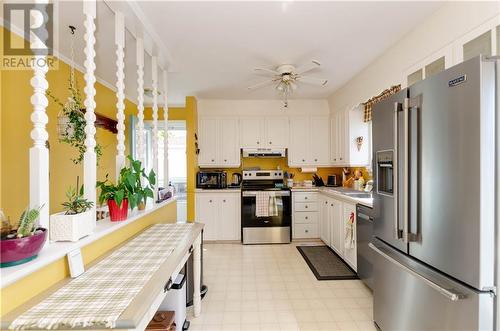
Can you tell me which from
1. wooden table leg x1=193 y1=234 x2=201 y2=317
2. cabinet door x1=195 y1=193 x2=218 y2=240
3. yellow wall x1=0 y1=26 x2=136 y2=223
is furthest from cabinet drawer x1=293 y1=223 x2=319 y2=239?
yellow wall x1=0 y1=26 x2=136 y2=223

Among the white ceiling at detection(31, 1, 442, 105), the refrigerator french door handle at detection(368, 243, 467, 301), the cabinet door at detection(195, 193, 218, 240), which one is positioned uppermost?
the white ceiling at detection(31, 1, 442, 105)

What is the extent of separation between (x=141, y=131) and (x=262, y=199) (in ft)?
8.27

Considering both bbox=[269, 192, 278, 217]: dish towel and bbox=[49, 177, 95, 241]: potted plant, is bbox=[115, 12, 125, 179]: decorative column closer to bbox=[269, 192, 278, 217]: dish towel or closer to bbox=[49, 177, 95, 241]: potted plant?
bbox=[49, 177, 95, 241]: potted plant

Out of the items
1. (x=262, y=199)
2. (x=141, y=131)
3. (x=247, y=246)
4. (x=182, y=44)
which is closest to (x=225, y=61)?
(x=182, y=44)

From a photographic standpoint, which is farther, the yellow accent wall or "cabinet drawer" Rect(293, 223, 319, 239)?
"cabinet drawer" Rect(293, 223, 319, 239)

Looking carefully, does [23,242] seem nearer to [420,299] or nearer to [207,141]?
[420,299]

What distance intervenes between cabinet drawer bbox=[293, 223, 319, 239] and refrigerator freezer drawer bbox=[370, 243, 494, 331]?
7.89 feet

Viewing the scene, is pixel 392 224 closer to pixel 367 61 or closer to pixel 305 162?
pixel 367 61

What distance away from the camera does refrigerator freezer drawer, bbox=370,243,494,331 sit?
1.15m

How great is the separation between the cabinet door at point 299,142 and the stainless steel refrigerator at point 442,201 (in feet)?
9.30

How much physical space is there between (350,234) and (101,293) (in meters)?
2.75

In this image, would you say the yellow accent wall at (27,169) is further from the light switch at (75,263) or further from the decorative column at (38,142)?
A: the decorative column at (38,142)

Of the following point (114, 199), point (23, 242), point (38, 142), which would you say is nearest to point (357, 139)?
point (114, 199)

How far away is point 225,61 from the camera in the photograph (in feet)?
9.64
